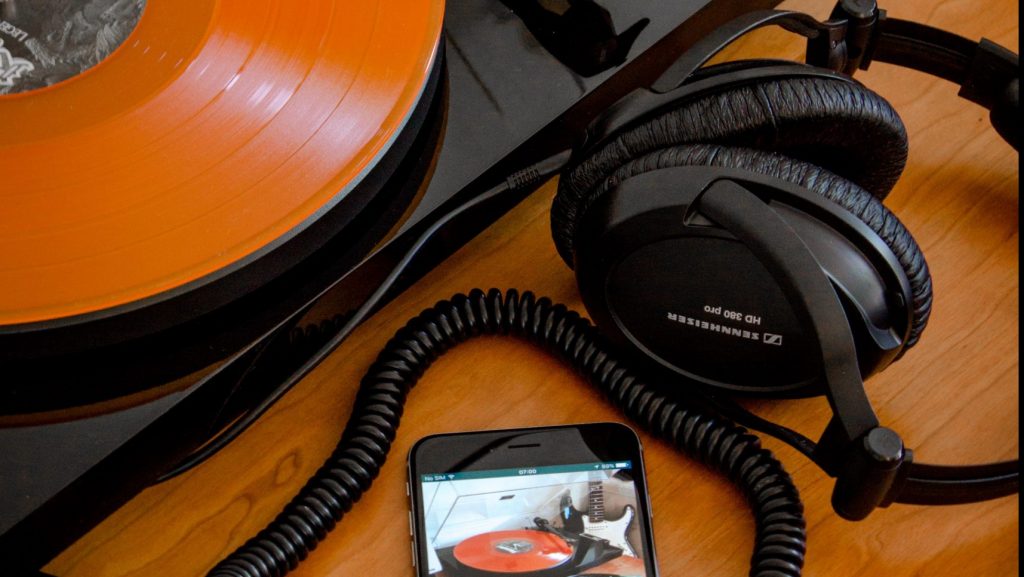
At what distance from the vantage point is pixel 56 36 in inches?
27.9

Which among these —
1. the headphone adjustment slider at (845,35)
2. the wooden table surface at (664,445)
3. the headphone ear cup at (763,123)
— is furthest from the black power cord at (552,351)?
the headphone adjustment slider at (845,35)

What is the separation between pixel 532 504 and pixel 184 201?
328 mm

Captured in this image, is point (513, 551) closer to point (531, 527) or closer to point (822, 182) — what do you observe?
point (531, 527)

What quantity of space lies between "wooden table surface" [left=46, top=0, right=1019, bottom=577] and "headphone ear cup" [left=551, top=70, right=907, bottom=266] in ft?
0.55

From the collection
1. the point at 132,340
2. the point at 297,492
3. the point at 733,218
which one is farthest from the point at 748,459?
the point at 132,340

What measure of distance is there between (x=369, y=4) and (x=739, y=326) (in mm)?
333

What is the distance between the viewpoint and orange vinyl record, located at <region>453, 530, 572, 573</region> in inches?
28.6

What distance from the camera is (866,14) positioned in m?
0.76

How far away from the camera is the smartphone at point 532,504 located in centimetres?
73

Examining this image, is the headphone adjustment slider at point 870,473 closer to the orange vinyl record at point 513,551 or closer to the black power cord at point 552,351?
the black power cord at point 552,351

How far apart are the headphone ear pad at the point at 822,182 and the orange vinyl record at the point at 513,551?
27cm

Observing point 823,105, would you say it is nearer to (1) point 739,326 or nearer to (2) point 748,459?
(1) point 739,326

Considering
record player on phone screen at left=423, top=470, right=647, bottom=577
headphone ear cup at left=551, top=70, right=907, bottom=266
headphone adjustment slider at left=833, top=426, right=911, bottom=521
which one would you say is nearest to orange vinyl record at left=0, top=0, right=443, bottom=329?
headphone ear cup at left=551, top=70, right=907, bottom=266

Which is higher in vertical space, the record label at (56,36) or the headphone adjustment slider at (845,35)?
the record label at (56,36)
